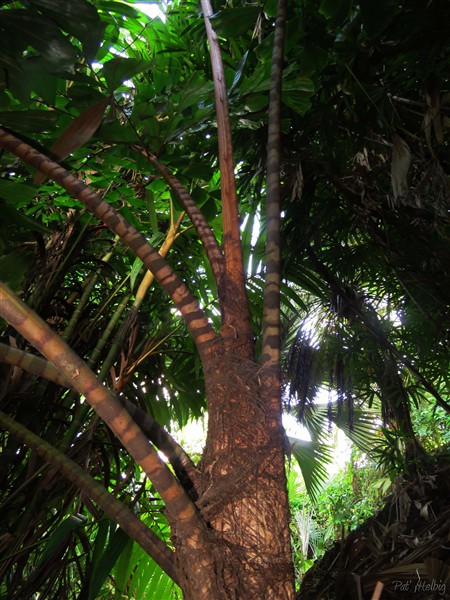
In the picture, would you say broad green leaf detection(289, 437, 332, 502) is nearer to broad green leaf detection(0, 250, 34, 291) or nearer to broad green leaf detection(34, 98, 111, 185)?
broad green leaf detection(0, 250, 34, 291)

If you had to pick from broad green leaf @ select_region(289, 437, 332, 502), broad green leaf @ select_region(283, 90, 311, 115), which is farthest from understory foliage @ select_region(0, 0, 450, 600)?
broad green leaf @ select_region(289, 437, 332, 502)

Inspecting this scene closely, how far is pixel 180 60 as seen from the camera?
138 cm

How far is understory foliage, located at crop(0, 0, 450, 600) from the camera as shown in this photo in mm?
806

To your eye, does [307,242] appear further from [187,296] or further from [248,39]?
[187,296]

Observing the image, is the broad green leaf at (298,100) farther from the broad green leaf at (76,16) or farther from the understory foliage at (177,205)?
the broad green leaf at (76,16)

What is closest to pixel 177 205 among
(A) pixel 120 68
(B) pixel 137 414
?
(A) pixel 120 68

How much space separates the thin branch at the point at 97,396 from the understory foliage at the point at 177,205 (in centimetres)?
14

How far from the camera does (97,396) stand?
460 mm

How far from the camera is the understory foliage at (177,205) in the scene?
806 mm

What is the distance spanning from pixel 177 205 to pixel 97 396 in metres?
0.58

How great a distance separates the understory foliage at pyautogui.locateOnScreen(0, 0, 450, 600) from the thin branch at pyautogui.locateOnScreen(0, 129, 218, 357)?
13 centimetres

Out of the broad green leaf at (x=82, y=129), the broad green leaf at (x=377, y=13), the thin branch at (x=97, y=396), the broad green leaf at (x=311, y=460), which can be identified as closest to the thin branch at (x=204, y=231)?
the broad green leaf at (x=82, y=129)

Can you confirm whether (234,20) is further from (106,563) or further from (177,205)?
(106,563)

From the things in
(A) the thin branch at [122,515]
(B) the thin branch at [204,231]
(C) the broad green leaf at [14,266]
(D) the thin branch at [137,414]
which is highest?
(C) the broad green leaf at [14,266]
